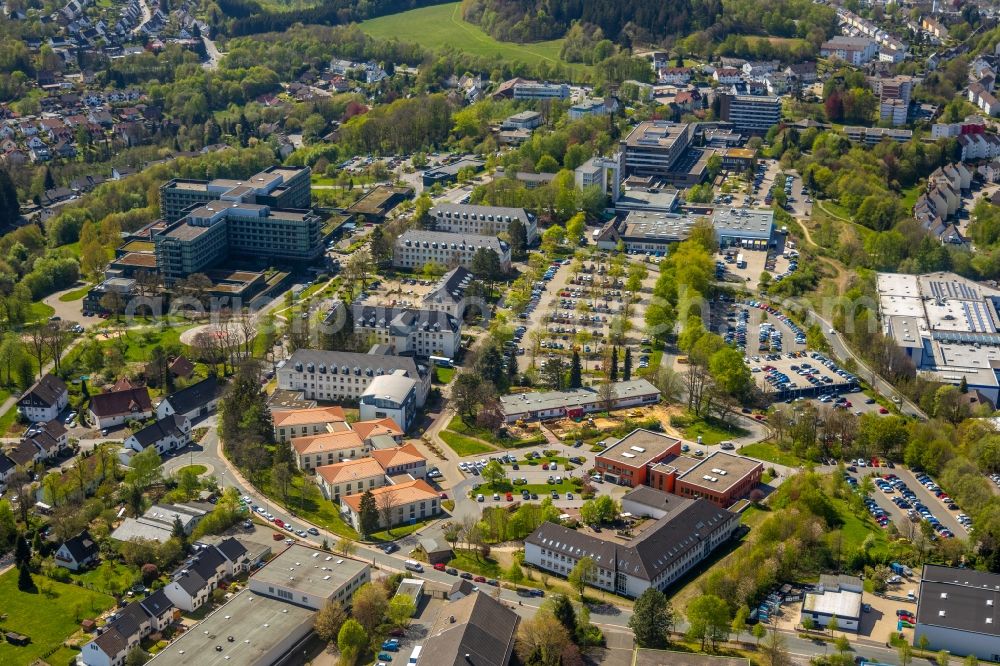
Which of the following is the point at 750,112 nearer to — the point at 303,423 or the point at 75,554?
the point at 303,423

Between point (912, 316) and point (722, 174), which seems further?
point (722, 174)

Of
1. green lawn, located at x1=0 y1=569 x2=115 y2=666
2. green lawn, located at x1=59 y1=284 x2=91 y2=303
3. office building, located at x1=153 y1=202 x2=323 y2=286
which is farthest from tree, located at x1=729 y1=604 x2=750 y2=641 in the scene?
green lawn, located at x1=59 y1=284 x2=91 y2=303

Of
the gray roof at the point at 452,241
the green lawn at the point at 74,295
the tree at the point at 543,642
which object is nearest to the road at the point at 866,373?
the gray roof at the point at 452,241

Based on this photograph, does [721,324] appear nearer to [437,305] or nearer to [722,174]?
[437,305]

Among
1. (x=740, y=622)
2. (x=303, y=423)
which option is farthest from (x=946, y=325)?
(x=303, y=423)

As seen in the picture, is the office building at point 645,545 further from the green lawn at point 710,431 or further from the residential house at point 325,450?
the residential house at point 325,450

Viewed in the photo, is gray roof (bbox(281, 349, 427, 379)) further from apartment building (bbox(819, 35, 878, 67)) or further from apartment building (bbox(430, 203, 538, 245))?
apartment building (bbox(819, 35, 878, 67))

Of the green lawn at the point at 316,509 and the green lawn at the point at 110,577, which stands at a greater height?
the green lawn at the point at 110,577

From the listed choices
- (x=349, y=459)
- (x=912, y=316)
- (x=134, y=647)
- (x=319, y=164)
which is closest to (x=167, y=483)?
(x=349, y=459)
